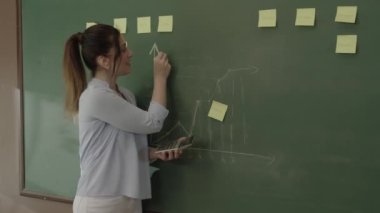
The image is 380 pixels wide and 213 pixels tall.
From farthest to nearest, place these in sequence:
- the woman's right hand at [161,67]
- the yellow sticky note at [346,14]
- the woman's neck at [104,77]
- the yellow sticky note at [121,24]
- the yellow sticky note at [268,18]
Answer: the yellow sticky note at [121,24] < the woman's right hand at [161,67] < the woman's neck at [104,77] < the yellow sticky note at [268,18] < the yellow sticky note at [346,14]

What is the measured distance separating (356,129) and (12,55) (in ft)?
6.28

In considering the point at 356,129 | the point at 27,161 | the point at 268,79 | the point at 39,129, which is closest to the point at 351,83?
the point at 356,129

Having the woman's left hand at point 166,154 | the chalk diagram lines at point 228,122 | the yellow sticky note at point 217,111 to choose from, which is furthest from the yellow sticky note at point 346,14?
the woman's left hand at point 166,154

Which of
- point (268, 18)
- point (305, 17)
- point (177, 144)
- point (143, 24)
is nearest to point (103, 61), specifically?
point (143, 24)

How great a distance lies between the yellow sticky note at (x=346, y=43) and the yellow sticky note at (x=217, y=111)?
1.71ft

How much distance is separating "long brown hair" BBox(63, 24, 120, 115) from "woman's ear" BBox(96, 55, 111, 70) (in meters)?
0.01

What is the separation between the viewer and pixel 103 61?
1.69 metres

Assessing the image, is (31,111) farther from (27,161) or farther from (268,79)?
(268,79)

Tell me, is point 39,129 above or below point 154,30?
below

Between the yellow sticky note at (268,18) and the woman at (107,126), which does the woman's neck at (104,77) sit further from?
the yellow sticky note at (268,18)

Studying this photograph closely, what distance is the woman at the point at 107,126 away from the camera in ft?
5.41

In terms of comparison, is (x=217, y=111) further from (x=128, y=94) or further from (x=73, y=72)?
(x=73, y=72)

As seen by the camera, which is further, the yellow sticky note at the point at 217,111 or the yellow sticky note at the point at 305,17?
the yellow sticky note at the point at 217,111

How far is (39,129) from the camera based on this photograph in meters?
2.26
